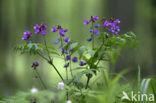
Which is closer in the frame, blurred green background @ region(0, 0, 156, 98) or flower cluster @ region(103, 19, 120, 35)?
flower cluster @ region(103, 19, 120, 35)

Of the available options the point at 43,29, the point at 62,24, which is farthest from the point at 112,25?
the point at 62,24

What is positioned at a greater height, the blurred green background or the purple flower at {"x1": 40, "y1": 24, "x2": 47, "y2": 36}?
the blurred green background

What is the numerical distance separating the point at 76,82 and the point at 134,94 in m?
0.31

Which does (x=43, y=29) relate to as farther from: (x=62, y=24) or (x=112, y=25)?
(x=62, y=24)

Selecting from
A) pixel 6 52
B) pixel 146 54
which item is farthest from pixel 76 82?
pixel 6 52

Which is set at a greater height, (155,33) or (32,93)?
(155,33)

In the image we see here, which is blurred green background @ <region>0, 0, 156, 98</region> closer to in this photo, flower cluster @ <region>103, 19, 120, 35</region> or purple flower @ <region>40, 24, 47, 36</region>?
purple flower @ <region>40, 24, 47, 36</region>

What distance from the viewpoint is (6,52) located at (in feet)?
17.9

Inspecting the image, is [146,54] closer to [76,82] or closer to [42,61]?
[42,61]

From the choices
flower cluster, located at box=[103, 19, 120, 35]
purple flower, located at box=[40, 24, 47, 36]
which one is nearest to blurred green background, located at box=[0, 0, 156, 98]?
purple flower, located at box=[40, 24, 47, 36]

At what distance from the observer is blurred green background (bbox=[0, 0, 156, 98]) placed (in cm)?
420

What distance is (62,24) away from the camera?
4867 mm

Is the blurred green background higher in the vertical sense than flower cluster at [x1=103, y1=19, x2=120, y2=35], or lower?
higher

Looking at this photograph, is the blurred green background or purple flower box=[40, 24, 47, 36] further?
the blurred green background
